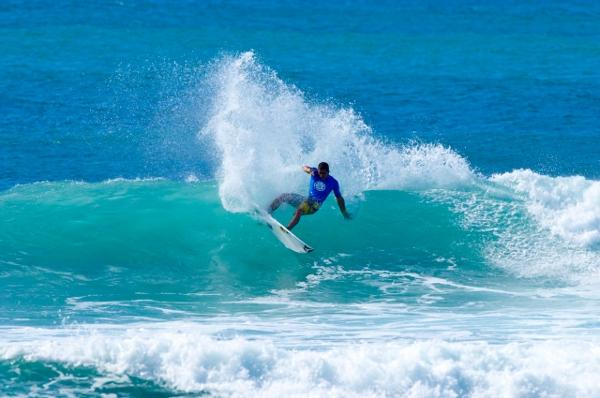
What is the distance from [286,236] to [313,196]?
0.80 meters

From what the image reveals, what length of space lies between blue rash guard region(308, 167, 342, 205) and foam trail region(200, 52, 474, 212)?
1308 mm

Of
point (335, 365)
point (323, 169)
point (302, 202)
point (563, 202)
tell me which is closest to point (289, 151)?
point (302, 202)

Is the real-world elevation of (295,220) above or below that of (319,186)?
below

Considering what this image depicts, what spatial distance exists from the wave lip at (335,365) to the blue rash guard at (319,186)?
4.67 metres

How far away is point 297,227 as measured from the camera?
64.6ft

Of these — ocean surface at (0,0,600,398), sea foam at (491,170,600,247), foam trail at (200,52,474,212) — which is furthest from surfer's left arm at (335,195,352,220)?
sea foam at (491,170,600,247)

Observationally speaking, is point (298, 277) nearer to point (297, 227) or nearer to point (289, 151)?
point (297, 227)

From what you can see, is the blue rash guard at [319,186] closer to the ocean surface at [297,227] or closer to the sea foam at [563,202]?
the ocean surface at [297,227]

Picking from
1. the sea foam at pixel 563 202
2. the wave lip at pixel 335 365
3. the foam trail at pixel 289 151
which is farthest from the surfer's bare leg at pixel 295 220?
the wave lip at pixel 335 365

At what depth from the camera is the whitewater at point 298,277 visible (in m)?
13.6

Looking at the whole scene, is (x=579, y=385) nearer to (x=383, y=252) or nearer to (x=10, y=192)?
(x=383, y=252)

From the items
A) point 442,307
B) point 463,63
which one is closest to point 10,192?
point 442,307

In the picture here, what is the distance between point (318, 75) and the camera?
106 feet

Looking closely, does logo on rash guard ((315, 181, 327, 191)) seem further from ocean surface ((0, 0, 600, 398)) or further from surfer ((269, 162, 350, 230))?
ocean surface ((0, 0, 600, 398))
